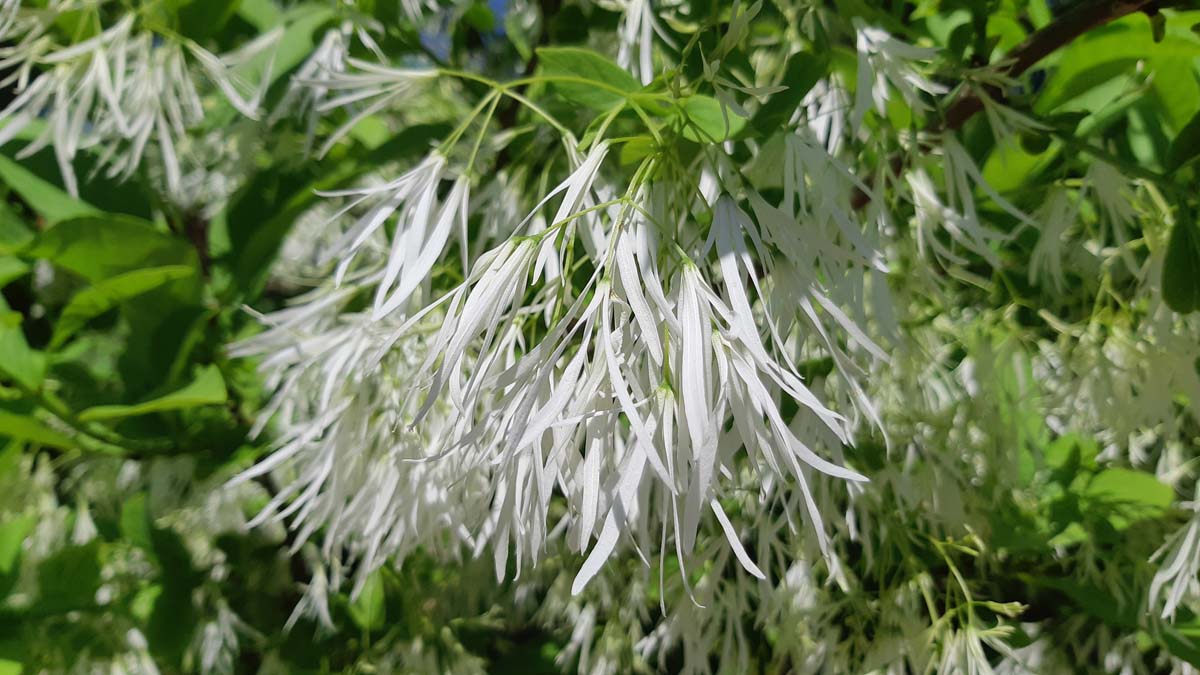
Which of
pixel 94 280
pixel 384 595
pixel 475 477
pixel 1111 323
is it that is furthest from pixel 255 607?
pixel 1111 323

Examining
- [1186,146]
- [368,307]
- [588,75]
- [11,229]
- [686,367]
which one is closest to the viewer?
[686,367]

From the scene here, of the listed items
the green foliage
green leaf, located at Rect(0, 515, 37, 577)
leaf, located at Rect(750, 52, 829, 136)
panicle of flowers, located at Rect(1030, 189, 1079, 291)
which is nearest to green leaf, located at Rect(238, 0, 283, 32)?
the green foliage

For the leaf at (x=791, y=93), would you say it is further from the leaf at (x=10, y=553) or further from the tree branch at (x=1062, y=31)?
the leaf at (x=10, y=553)

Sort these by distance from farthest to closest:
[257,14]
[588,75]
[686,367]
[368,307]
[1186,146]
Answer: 1. [257,14]
2. [368,307]
3. [1186,146]
4. [588,75]
5. [686,367]

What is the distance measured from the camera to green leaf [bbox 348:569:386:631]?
737mm

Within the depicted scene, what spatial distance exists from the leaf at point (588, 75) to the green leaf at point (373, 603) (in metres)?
0.45

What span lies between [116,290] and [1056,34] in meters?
0.67

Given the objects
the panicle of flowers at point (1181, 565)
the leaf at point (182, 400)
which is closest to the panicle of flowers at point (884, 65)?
the panicle of flowers at point (1181, 565)

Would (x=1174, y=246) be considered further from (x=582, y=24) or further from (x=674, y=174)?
(x=582, y=24)

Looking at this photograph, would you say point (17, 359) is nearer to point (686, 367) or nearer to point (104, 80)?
point (104, 80)

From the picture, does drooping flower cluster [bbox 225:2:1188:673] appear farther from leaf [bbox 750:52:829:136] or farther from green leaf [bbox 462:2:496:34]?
green leaf [bbox 462:2:496:34]

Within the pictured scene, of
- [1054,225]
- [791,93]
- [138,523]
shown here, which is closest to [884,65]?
[791,93]

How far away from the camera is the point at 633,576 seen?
757 millimetres

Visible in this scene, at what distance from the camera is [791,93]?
46cm
